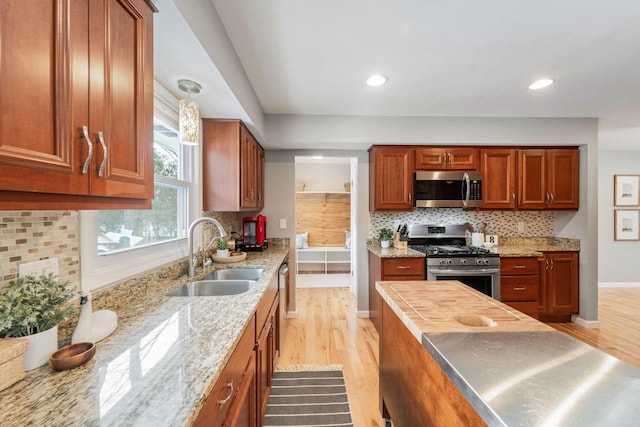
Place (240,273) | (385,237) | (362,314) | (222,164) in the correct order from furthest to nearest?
(362,314) < (385,237) < (222,164) < (240,273)

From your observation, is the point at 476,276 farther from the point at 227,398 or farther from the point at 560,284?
the point at 227,398

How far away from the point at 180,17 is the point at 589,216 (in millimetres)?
4388

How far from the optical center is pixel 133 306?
4.22ft

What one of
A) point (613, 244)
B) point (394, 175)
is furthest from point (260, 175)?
point (613, 244)

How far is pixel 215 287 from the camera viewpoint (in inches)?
71.8

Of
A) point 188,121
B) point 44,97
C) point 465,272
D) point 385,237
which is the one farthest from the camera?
point 385,237

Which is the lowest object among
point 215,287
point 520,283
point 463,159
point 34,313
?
point 520,283

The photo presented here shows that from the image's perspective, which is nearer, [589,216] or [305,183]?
[589,216]

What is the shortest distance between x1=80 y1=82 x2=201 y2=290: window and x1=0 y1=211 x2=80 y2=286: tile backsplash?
0.13 feet

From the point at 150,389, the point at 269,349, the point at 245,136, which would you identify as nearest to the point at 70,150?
the point at 150,389

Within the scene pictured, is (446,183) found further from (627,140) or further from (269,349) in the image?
(627,140)

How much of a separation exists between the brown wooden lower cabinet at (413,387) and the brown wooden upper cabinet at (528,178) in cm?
248

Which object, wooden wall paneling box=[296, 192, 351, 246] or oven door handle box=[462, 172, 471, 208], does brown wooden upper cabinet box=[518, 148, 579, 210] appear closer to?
oven door handle box=[462, 172, 471, 208]

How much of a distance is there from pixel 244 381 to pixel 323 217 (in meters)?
4.94
